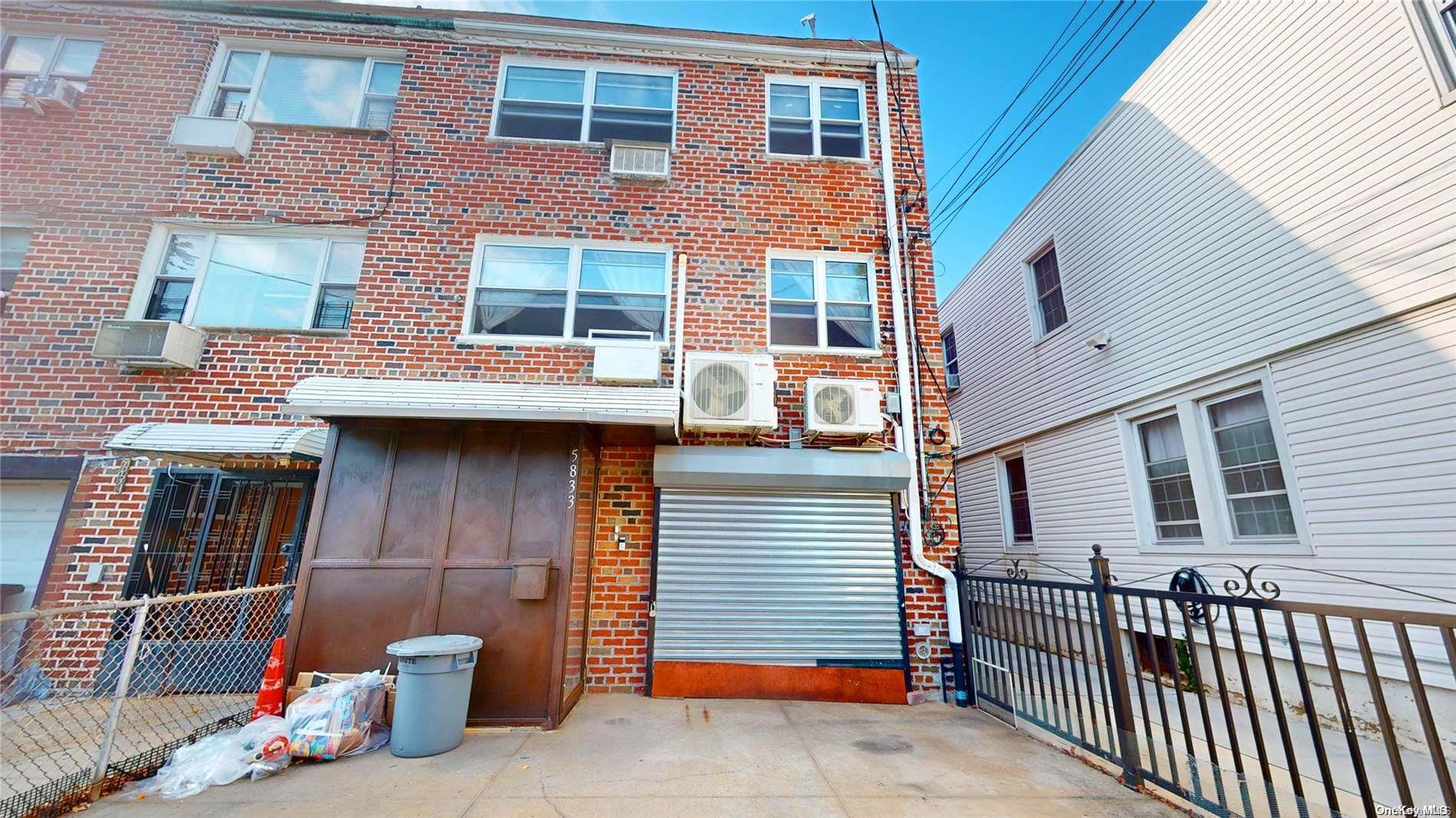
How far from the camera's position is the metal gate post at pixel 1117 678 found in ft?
11.3

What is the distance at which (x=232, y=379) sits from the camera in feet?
18.7

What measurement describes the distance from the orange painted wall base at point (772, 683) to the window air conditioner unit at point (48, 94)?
9325 millimetres

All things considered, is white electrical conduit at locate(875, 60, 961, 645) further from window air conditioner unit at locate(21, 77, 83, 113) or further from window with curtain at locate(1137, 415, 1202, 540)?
window air conditioner unit at locate(21, 77, 83, 113)

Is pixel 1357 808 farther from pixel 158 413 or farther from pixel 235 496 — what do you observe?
pixel 158 413

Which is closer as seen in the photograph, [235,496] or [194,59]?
[235,496]

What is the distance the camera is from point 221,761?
346cm

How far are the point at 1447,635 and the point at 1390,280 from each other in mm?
4247

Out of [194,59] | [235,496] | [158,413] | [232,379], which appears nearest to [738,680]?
[235,496]

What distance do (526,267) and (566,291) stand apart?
592 millimetres

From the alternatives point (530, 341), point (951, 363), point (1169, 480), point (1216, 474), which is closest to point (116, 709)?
point (530, 341)

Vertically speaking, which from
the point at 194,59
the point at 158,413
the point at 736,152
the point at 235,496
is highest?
the point at 194,59

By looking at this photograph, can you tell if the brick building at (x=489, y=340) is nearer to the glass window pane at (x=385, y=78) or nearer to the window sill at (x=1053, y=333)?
the glass window pane at (x=385, y=78)

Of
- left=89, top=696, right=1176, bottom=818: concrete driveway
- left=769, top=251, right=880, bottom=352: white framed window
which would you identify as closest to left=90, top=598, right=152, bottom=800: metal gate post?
left=89, top=696, right=1176, bottom=818: concrete driveway

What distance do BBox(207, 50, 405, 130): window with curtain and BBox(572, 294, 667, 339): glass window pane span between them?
11.7 feet
